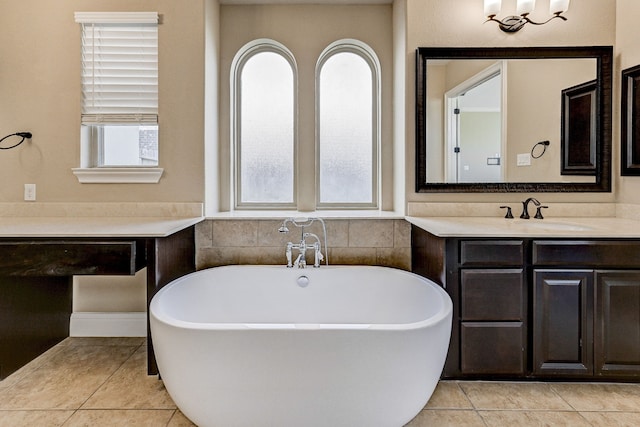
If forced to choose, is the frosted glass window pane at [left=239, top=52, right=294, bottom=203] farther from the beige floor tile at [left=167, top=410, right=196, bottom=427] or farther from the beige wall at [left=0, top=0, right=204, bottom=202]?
the beige floor tile at [left=167, top=410, right=196, bottom=427]

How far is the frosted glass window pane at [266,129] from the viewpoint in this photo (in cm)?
315

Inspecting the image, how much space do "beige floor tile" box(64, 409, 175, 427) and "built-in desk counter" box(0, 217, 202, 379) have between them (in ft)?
1.01

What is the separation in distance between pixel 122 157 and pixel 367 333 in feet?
7.50

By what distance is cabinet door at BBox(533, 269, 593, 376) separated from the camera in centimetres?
201

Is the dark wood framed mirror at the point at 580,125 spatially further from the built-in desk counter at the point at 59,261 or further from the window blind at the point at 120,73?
the window blind at the point at 120,73

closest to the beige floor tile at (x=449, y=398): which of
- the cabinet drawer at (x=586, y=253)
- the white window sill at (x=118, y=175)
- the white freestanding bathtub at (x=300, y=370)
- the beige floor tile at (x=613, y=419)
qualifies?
the white freestanding bathtub at (x=300, y=370)

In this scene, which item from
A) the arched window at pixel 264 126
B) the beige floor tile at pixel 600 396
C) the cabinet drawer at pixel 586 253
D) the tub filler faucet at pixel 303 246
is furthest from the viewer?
the arched window at pixel 264 126

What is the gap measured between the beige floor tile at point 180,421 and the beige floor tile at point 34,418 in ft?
1.64

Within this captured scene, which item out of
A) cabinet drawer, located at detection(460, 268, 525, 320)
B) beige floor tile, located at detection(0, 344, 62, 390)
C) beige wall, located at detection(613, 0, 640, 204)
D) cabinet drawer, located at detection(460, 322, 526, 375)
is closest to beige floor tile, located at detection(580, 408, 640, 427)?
cabinet drawer, located at detection(460, 322, 526, 375)

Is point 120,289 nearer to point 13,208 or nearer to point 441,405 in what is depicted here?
point 13,208

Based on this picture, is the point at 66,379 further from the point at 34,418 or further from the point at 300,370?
the point at 300,370

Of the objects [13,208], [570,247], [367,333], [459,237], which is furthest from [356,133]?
[13,208]

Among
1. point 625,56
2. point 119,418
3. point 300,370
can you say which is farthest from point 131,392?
point 625,56

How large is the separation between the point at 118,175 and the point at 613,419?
3.13 m
